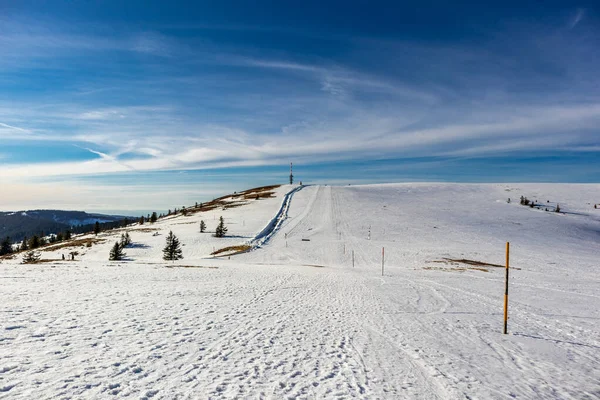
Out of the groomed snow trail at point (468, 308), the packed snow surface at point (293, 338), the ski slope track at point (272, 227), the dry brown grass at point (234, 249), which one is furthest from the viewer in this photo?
the ski slope track at point (272, 227)

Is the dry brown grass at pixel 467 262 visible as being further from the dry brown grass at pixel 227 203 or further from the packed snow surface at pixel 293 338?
the dry brown grass at pixel 227 203

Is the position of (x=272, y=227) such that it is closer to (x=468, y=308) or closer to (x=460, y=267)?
(x=460, y=267)

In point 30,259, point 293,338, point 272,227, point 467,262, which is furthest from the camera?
point 272,227

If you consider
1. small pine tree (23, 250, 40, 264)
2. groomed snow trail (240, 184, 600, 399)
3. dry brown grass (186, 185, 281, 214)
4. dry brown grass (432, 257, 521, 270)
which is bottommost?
small pine tree (23, 250, 40, 264)

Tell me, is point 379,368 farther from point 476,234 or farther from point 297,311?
point 476,234

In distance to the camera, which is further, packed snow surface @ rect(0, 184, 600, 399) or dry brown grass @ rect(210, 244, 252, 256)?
dry brown grass @ rect(210, 244, 252, 256)

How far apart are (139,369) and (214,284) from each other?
1202 cm

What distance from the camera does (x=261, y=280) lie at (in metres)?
20.1

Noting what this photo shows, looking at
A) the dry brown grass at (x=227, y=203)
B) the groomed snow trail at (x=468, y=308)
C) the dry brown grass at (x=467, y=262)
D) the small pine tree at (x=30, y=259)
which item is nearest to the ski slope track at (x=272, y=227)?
the groomed snow trail at (x=468, y=308)

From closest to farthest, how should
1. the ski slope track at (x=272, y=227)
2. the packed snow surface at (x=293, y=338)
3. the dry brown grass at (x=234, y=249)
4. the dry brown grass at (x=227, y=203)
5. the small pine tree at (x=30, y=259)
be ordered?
the packed snow surface at (x=293, y=338)
the small pine tree at (x=30, y=259)
the dry brown grass at (x=234, y=249)
the ski slope track at (x=272, y=227)
the dry brown grass at (x=227, y=203)

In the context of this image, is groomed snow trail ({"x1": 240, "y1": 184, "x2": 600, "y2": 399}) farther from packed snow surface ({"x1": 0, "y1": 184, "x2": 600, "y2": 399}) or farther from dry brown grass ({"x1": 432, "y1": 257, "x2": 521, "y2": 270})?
dry brown grass ({"x1": 432, "y1": 257, "x2": 521, "y2": 270})

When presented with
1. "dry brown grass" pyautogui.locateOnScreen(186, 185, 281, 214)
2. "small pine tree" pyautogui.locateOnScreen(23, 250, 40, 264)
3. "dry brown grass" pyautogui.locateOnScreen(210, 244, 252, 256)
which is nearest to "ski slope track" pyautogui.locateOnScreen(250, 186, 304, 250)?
"dry brown grass" pyautogui.locateOnScreen(210, 244, 252, 256)

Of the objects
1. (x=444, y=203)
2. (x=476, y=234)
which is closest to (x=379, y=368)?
(x=476, y=234)

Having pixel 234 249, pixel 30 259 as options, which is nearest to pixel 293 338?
pixel 234 249
